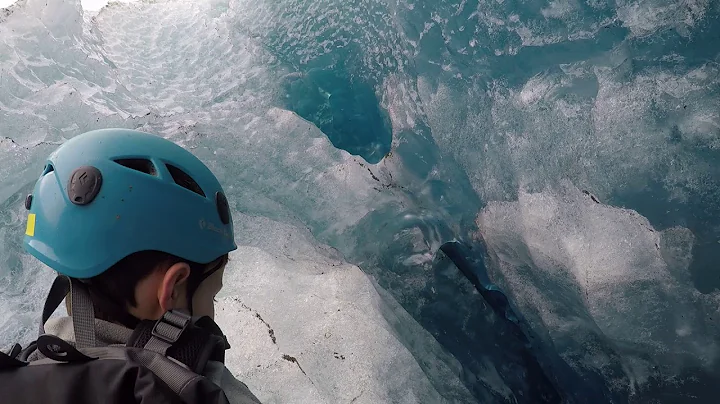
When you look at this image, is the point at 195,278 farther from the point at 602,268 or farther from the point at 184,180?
the point at 602,268

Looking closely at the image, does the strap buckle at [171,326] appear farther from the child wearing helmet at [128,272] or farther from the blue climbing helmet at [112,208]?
the blue climbing helmet at [112,208]

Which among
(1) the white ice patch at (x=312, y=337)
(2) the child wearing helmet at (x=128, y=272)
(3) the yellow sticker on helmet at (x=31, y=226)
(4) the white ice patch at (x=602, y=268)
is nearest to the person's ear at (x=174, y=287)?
(2) the child wearing helmet at (x=128, y=272)

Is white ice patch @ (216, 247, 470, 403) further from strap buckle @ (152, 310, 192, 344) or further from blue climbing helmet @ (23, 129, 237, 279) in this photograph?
strap buckle @ (152, 310, 192, 344)

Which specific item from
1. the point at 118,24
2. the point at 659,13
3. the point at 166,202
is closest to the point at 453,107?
the point at 659,13

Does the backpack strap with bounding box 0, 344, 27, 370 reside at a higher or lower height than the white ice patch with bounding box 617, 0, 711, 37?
lower

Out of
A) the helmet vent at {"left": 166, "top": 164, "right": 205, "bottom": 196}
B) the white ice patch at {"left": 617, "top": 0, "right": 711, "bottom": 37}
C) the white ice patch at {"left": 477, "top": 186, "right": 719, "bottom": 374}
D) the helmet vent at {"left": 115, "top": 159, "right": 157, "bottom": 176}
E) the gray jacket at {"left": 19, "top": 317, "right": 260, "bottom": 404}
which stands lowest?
the white ice patch at {"left": 477, "top": 186, "right": 719, "bottom": 374}

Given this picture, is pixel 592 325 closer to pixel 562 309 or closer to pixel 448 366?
pixel 562 309

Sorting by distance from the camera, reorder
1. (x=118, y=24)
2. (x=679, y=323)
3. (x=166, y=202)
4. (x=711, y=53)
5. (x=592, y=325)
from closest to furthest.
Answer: (x=166, y=202)
(x=711, y=53)
(x=679, y=323)
(x=592, y=325)
(x=118, y=24)

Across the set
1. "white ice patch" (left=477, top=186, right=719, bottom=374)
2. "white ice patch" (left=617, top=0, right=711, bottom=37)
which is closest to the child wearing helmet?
"white ice patch" (left=477, top=186, right=719, bottom=374)

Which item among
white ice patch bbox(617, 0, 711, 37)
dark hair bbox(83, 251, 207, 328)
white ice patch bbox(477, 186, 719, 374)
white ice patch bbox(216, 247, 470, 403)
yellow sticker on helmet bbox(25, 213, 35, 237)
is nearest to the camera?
dark hair bbox(83, 251, 207, 328)
